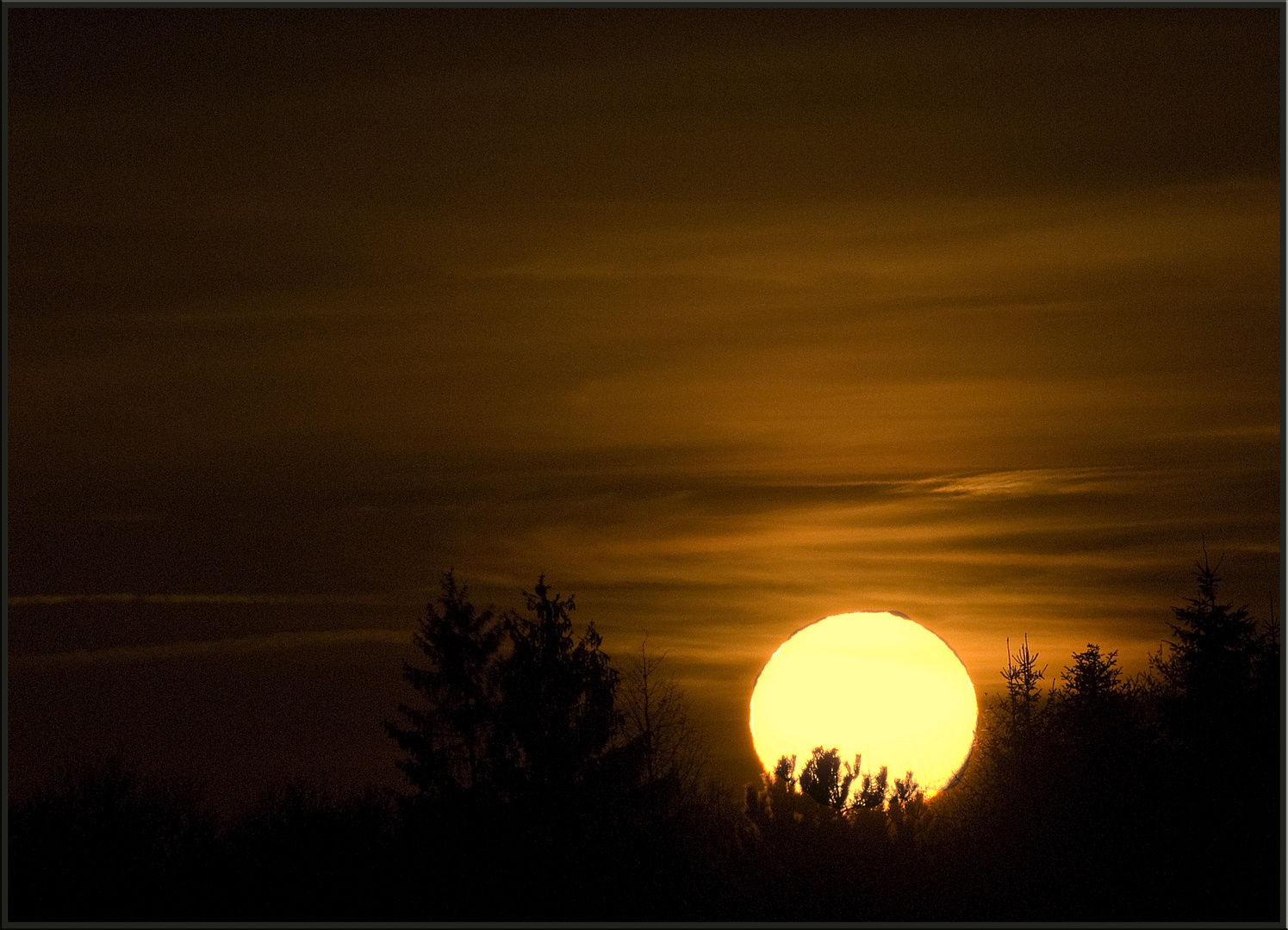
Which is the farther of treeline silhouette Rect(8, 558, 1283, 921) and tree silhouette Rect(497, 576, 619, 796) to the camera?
tree silhouette Rect(497, 576, 619, 796)

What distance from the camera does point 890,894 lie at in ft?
96.4

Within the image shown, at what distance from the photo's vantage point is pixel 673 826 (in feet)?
119

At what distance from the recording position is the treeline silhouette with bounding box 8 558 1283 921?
96.5ft

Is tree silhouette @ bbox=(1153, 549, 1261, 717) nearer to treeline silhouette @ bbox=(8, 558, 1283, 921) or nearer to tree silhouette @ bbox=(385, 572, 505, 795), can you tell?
treeline silhouette @ bbox=(8, 558, 1283, 921)

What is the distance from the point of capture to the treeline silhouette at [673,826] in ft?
96.5

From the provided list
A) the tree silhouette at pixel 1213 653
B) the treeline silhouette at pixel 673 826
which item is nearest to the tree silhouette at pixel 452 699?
the treeline silhouette at pixel 673 826

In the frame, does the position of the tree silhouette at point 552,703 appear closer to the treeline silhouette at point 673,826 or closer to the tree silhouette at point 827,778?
the treeline silhouette at point 673,826

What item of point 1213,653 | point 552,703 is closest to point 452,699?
point 552,703

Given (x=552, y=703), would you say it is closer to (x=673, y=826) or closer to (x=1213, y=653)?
(x=673, y=826)

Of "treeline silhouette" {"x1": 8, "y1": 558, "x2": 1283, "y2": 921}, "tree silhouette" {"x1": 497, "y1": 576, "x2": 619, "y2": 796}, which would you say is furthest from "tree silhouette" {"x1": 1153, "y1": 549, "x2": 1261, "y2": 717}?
"tree silhouette" {"x1": 497, "y1": 576, "x2": 619, "y2": 796}

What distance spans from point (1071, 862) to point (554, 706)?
53.5ft

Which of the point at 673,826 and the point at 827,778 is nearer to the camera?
the point at 827,778

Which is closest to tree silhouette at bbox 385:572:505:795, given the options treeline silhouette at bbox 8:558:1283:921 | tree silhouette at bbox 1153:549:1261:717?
treeline silhouette at bbox 8:558:1283:921

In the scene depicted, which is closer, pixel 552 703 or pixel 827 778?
pixel 827 778
